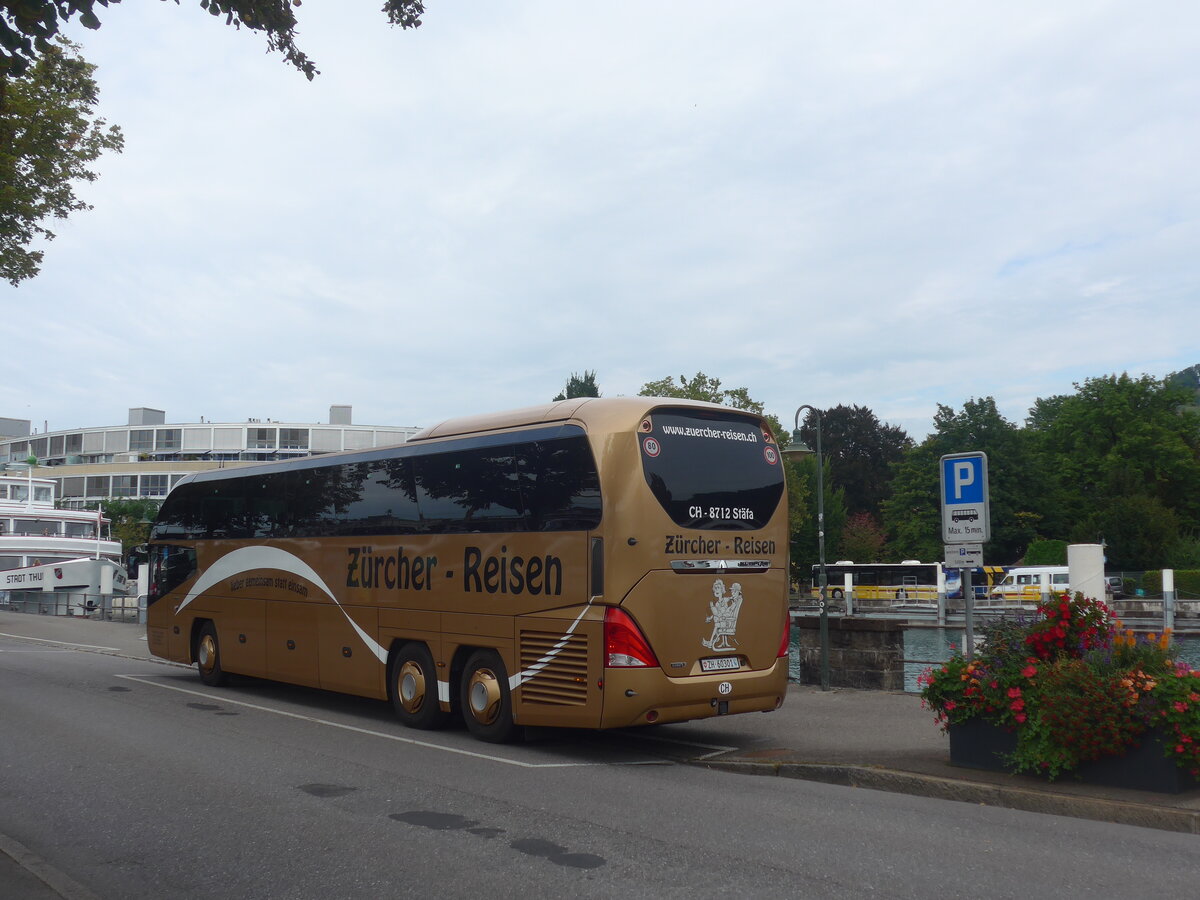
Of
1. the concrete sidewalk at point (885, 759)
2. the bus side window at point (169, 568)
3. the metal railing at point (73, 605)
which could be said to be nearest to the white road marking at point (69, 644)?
the metal railing at point (73, 605)

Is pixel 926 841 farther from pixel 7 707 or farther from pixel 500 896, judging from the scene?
pixel 7 707

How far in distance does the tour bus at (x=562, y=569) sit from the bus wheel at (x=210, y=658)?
3.82 m

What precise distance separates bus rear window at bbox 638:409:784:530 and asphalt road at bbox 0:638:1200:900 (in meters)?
2.60

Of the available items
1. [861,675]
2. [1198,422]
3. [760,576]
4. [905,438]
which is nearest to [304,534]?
[760,576]

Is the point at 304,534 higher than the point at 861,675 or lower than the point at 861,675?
higher

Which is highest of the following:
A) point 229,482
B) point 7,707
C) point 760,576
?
point 229,482

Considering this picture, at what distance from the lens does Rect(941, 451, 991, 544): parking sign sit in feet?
40.3

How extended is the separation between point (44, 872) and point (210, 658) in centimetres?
1249

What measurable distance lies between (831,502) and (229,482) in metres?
64.4

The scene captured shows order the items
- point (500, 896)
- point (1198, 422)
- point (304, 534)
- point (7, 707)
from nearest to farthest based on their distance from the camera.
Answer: point (500, 896) < point (7, 707) < point (304, 534) < point (1198, 422)

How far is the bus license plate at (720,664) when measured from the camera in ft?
36.7

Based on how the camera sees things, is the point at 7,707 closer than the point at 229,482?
Yes

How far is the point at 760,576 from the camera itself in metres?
11.8

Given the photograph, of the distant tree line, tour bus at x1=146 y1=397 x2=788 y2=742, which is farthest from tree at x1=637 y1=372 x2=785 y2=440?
tour bus at x1=146 y1=397 x2=788 y2=742
